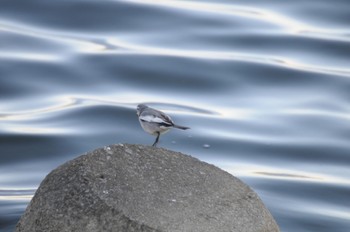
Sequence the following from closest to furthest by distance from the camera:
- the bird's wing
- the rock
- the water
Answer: the rock
the bird's wing
the water

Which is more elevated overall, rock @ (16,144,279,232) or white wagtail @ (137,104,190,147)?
white wagtail @ (137,104,190,147)

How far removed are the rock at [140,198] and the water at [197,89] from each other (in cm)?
329

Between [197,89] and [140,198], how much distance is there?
353 inches

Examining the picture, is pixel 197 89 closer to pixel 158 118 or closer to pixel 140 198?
pixel 158 118

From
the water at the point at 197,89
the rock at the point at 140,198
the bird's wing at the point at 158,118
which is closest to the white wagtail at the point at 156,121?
the bird's wing at the point at 158,118

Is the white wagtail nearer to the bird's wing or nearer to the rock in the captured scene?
the bird's wing

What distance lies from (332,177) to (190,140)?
1.93 metres

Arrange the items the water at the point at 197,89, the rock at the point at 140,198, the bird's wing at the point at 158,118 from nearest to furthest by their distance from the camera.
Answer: the rock at the point at 140,198 → the bird's wing at the point at 158,118 → the water at the point at 197,89

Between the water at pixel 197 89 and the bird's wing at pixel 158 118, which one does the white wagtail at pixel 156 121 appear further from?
the water at pixel 197 89

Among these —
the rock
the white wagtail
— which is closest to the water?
the white wagtail

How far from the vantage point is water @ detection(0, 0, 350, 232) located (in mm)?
12758

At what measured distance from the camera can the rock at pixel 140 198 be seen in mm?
6973

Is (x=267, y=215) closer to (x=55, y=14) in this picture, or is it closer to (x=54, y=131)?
(x=54, y=131)

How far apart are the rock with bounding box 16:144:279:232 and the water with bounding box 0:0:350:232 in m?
3.29
